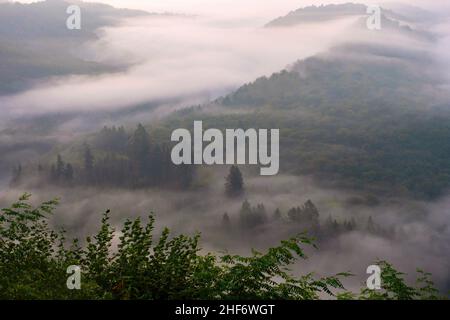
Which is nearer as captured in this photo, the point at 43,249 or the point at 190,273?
the point at 190,273

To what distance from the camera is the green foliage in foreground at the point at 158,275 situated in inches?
843

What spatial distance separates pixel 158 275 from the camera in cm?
2534

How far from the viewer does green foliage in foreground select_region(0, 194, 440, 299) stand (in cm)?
2142

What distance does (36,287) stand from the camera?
69.7ft

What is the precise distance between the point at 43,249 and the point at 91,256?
7.46 feet

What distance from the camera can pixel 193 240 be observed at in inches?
1138

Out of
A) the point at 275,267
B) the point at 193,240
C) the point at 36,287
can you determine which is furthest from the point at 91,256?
the point at 275,267

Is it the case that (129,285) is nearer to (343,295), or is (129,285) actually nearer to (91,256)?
(91,256)
